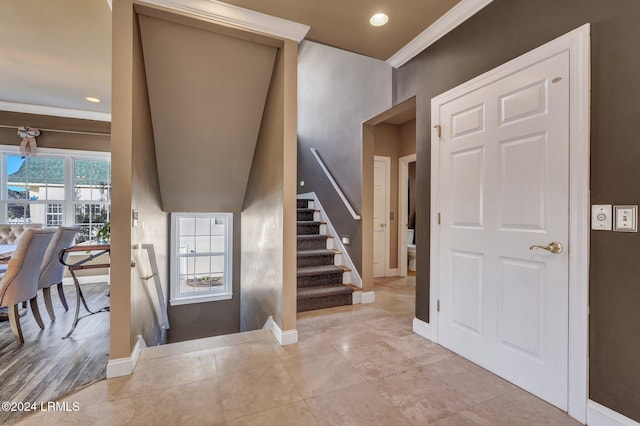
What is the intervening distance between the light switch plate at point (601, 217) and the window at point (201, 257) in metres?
4.45

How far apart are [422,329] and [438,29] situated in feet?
8.48

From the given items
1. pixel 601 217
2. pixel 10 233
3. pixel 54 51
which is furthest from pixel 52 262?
pixel 601 217

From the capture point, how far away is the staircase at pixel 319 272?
3363mm

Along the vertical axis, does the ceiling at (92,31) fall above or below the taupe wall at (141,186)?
above

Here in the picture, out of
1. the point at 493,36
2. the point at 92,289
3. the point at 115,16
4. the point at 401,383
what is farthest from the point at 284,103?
the point at 92,289

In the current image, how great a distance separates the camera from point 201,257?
4.80 metres

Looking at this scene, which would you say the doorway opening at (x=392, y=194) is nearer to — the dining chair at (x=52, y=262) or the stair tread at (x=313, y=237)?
the stair tread at (x=313, y=237)

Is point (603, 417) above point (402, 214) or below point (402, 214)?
below

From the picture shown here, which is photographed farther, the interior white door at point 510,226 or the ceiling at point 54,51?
the ceiling at point 54,51

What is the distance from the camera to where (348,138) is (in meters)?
4.08

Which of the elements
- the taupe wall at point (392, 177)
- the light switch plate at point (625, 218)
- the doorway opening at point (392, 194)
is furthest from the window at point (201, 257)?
the light switch plate at point (625, 218)

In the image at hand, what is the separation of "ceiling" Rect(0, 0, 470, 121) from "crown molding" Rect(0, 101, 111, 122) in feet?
2.30

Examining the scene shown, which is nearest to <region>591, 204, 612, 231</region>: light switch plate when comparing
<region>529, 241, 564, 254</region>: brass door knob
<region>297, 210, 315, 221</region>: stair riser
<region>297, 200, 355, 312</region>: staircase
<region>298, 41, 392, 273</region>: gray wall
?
<region>529, 241, 564, 254</region>: brass door knob

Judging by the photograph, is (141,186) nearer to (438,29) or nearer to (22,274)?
(22,274)
